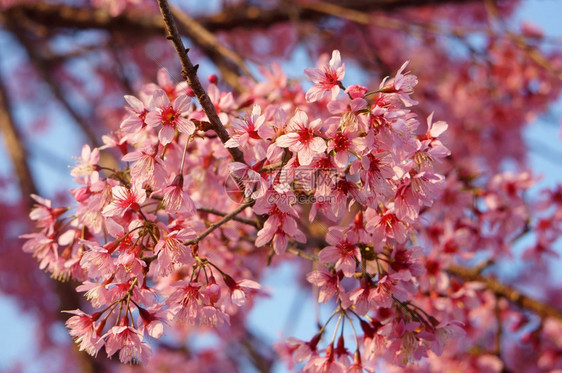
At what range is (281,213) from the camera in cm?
146

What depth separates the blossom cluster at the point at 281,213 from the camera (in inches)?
53.2

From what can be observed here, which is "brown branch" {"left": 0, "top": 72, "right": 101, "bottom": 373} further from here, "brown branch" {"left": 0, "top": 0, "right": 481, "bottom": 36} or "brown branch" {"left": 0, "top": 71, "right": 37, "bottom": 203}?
"brown branch" {"left": 0, "top": 0, "right": 481, "bottom": 36}

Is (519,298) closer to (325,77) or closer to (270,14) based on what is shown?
(325,77)

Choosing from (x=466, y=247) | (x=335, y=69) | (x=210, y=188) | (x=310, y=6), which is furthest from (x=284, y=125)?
(x=310, y=6)

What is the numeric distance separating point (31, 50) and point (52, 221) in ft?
11.2

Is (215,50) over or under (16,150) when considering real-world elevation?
over

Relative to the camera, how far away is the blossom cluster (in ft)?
4.43

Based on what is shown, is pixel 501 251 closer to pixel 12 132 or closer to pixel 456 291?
pixel 456 291

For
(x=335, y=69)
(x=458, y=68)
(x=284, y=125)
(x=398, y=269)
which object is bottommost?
(x=458, y=68)

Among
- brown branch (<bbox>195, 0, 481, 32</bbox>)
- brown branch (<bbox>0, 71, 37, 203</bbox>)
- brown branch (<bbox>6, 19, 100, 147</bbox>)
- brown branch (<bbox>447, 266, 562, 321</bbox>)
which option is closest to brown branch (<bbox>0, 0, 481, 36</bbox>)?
brown branch (<bbox>195, 0, 481, 32</bbox>)

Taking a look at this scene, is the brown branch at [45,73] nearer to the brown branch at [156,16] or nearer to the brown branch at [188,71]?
the brown branch at [156,16]

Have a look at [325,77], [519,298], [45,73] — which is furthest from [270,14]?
[325,77]

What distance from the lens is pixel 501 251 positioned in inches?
105

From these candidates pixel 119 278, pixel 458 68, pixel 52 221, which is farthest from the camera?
pixel 458 68
